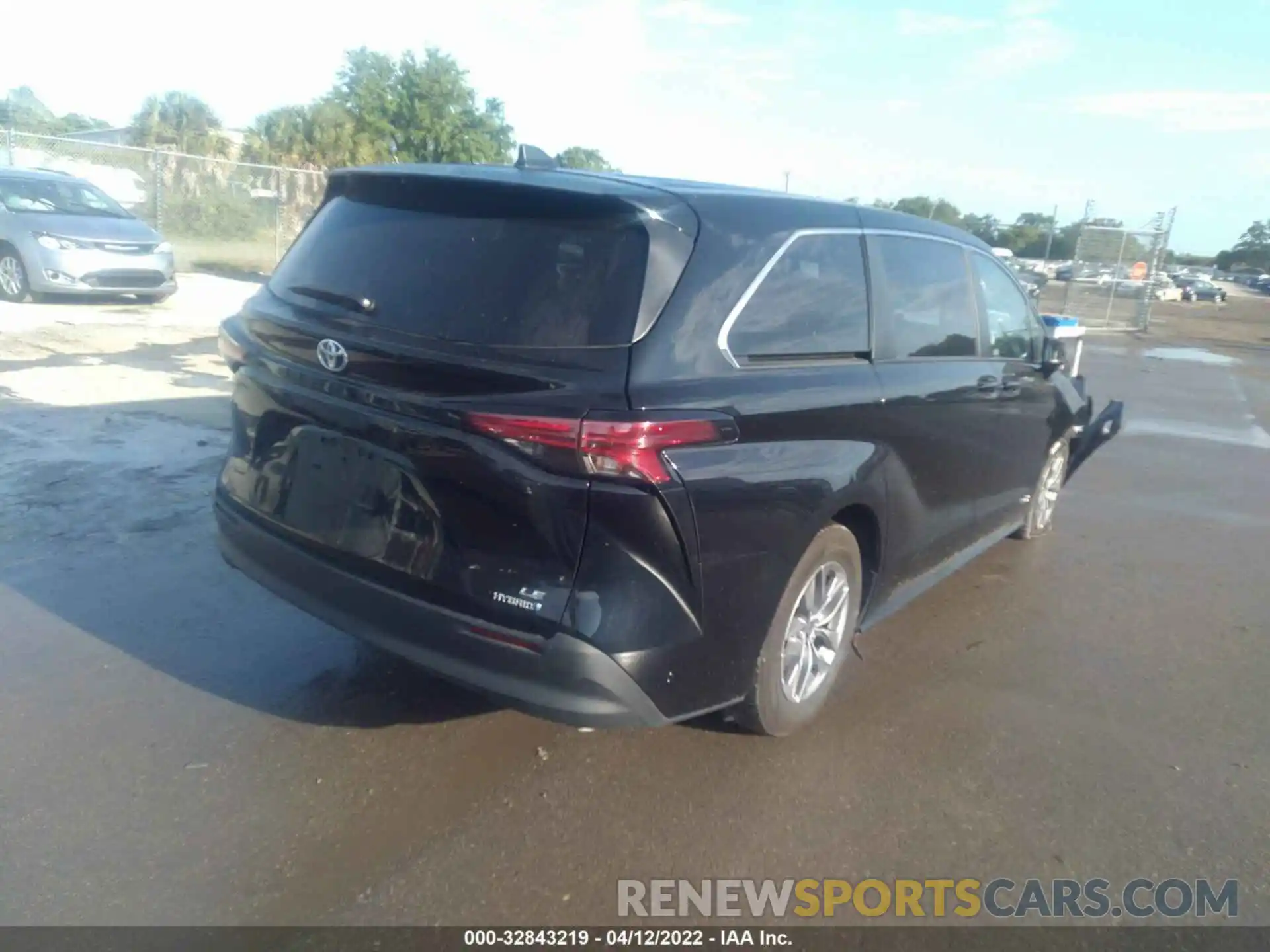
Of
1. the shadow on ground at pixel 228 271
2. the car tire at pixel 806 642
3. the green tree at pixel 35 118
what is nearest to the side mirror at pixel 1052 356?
the car tire at pixel 806 642

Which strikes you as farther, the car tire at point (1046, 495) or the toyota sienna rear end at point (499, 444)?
the car tire at point (1046, 495)

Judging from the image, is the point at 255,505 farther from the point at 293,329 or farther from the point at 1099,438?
the point at 1099,438

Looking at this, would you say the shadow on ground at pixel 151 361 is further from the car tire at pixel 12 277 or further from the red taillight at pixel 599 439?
the red taillight at pixel 599 439

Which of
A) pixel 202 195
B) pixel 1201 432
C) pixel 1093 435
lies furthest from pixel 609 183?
pixel 202 195

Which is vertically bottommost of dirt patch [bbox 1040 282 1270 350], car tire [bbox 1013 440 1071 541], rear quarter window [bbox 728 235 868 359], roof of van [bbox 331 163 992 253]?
dirt patch [bbox 1040 282 1270 350]

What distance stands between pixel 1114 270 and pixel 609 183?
26550 mm

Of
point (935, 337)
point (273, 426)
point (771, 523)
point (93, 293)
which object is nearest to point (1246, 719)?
point (935, 337)

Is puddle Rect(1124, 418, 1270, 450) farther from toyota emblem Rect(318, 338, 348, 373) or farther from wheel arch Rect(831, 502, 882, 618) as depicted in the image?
toyota emblem Rect(318, 338, 348, 373)

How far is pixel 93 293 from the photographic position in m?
13.4

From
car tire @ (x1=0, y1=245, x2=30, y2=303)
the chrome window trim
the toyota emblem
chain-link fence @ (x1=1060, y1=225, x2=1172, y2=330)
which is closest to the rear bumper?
the toyota emblem

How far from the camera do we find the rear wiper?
3414 millimetres

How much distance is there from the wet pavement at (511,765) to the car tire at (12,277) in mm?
8362

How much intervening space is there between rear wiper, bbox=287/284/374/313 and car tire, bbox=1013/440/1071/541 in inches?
165

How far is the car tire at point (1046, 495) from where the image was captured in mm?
6348
